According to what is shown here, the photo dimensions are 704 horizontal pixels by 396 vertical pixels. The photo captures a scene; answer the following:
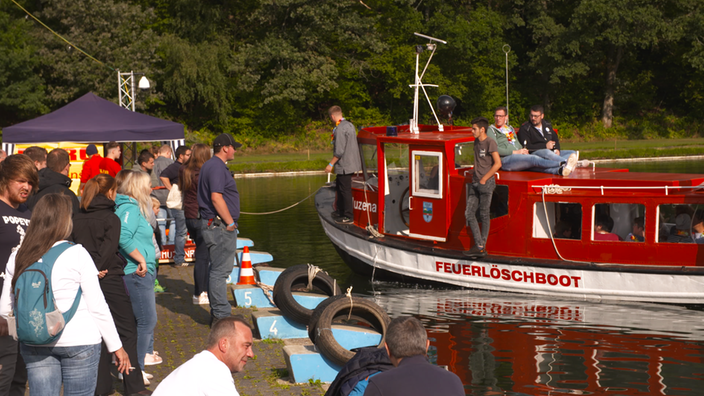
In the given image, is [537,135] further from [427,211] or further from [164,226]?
[164,226]

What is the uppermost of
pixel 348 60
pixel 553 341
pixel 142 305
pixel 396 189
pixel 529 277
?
pixel 348 60

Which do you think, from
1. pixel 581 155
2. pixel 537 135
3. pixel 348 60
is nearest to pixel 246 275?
pixel 537 135

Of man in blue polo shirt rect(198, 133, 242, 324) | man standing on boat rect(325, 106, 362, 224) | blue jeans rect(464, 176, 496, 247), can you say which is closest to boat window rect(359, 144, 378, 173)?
man standing on boat rect(325, 106, 362, 224)

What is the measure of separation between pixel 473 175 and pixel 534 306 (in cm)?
226

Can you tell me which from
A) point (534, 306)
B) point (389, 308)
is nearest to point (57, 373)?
point (389, 308)

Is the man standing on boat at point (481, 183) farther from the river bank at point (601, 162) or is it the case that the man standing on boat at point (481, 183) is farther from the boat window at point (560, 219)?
the river bank at point (601, 162)

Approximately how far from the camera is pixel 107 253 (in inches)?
232

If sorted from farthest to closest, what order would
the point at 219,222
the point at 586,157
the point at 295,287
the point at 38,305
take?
the point at 586,157, the point at 295,287, the point at 219,222, the point at 38,305

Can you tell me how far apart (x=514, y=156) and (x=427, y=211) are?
1.74 m

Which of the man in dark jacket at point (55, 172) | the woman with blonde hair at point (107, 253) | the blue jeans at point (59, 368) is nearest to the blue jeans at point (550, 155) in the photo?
the man in dark jacket at point (55, 172)

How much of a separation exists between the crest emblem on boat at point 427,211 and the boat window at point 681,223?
11.8 feet

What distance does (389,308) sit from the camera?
11.6 meters

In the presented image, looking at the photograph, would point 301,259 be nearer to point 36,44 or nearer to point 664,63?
point 36,44

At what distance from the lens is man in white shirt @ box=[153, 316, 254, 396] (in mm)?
3641
